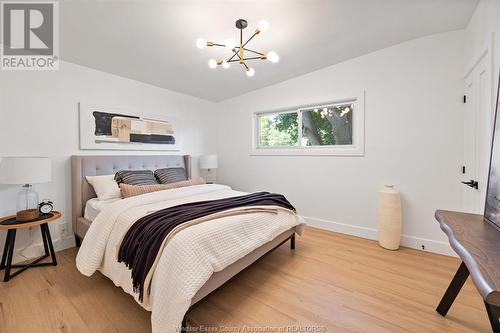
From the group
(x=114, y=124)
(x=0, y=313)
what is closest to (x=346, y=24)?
(x=114, y=124)

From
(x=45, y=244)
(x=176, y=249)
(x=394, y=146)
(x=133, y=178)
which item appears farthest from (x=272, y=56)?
(x=45, y=244)

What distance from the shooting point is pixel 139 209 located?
186 centimetres

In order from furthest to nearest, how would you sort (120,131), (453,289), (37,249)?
(120,131), (37,249), (453,289)

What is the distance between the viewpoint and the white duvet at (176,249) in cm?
122

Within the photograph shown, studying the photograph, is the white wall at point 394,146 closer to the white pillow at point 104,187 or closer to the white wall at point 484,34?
the white wall at point 484,34

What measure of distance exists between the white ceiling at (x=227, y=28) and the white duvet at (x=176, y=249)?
172 cm

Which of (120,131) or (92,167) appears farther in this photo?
(120,131)

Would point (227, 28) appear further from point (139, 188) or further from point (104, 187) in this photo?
point (104, 187)

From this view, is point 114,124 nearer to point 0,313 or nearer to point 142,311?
point 0,313

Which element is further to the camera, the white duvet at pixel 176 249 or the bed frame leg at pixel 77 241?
the bed frame leg at pixel 77 241

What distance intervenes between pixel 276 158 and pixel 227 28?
2.17m

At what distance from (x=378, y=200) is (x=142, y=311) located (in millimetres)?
2815

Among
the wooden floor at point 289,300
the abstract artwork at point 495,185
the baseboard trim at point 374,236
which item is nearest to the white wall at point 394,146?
the baseboard trim at point 374,236

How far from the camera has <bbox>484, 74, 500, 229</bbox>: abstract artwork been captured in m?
1.25
